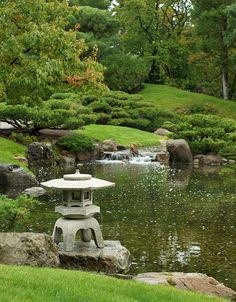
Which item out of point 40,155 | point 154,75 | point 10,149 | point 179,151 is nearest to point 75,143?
point 40,155

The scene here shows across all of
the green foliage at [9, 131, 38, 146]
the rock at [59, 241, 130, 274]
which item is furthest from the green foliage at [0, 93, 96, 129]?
the rock at [59, 241, 130, 274]

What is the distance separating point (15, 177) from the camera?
23.5m

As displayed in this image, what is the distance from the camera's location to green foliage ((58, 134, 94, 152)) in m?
34.6

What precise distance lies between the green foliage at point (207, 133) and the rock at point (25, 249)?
2454cm

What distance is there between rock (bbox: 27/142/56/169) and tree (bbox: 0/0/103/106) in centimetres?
1373

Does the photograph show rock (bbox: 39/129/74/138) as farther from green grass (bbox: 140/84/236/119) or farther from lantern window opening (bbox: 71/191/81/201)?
lantern window opening (bbox: 71/191/81/201)

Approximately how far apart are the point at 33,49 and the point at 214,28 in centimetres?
3798

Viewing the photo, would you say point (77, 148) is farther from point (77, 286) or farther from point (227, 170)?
point (77, 286)

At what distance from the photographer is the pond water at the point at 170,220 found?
13289 millimetres

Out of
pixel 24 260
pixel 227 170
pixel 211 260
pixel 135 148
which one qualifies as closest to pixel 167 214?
pixel 211 260

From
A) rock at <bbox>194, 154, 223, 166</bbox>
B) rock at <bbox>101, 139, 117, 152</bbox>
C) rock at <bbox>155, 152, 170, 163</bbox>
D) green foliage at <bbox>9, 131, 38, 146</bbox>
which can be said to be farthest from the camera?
rock at <bbox>101, 139, 117, 152</bbox>

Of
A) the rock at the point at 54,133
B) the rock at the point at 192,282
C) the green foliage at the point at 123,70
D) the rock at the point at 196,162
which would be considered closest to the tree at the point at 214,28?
the green foliage at the point at 123,70

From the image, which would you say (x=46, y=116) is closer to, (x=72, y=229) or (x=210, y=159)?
(x=210, y=159)

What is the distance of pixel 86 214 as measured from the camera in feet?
42.1
